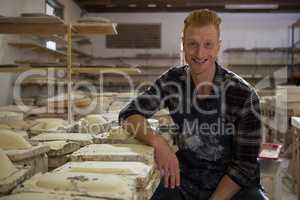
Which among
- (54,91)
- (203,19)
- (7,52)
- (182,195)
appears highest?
(7,52)

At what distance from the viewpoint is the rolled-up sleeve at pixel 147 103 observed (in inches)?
69.1

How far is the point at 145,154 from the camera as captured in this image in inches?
59.2

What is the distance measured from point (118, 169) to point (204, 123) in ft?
1.90

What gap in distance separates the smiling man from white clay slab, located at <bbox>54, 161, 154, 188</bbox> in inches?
9.4

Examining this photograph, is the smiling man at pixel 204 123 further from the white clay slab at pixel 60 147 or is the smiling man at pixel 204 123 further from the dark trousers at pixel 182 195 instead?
the white clay slab at pixel 60 147

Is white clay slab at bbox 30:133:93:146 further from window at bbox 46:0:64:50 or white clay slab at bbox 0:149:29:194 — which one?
window at bbox 46:0:64:50

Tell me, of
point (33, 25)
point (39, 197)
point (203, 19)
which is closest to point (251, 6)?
point (33, 25)

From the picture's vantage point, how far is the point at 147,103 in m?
1.79

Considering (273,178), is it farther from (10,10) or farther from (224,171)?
(10,10)

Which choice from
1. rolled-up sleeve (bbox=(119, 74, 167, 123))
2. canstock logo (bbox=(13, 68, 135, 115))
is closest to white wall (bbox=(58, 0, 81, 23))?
canstock logo (bbox=(13, 68, 135, 115))

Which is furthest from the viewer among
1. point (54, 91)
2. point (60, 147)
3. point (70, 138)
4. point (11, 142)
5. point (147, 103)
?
point (54, 91)

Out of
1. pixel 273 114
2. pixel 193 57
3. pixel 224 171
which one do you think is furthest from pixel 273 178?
pixel 273 114

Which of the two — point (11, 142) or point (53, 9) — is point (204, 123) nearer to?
point (11, 142)

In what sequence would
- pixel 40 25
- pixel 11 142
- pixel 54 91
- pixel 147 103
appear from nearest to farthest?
pixel 11 142
pixel 147 103
pixel 40 25
pixel 54 91
